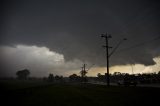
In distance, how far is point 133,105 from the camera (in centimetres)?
1681

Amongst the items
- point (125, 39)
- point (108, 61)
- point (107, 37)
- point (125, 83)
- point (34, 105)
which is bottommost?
point (34, 105)

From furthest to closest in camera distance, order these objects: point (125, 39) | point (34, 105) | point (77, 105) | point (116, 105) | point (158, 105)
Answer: point (125, 39) → point (34, 105) → point (77, 105) → point (116, 105) → point (158, 105)

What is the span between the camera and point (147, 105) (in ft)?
53.5

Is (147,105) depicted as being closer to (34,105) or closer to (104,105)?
(104,105)

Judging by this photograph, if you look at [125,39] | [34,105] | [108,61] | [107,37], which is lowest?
[34,105]

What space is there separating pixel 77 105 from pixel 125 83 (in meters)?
36.1

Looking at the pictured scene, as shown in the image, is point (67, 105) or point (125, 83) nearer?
point (67, 105)

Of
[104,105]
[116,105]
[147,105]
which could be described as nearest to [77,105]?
[104,105]

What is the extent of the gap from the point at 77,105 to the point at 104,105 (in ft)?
9.47

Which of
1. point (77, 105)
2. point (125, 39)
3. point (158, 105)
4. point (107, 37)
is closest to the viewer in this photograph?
point (158, 105)

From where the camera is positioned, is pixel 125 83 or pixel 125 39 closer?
pixel 125 39

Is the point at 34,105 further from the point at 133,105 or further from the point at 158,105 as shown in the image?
the point at 158,105

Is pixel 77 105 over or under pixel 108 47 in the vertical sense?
under

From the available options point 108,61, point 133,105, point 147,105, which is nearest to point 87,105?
point 133,105
